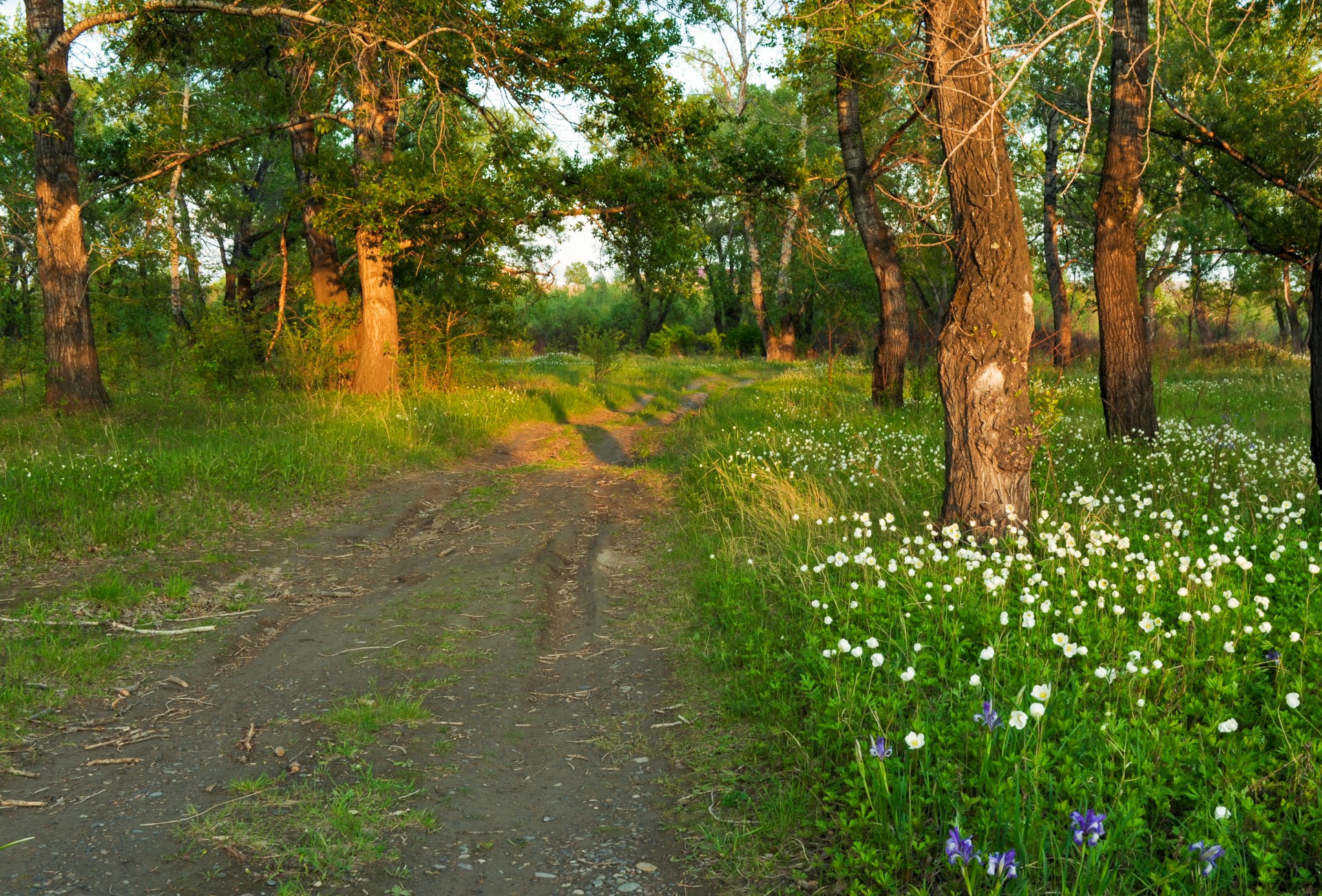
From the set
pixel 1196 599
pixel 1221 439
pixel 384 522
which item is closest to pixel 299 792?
pixel 1196 599

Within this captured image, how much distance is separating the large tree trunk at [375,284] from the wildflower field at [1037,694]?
386 inches

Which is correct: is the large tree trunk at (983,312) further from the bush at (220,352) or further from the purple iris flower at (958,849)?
the bush at (220,352)

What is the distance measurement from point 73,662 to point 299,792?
2.31 m

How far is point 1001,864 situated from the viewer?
94.0 inches

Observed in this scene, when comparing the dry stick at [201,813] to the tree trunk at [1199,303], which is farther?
the tree trunk at [1199,303]

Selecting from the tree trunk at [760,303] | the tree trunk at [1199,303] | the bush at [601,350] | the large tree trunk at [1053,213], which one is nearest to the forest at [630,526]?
the large tree trunk at [1053,213]

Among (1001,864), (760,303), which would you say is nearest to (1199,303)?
(760,303)

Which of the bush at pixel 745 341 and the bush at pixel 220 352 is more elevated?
the bush at pixel 745 341

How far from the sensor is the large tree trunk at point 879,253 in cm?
1395

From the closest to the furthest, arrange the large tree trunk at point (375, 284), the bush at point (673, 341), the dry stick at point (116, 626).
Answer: the dry stick at point (116, 626) < the large tree trunk at point (375, 284) < the bush at point (673, 341)

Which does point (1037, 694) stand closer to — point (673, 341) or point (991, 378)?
point (991, 378)

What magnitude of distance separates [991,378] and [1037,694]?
11.4ft

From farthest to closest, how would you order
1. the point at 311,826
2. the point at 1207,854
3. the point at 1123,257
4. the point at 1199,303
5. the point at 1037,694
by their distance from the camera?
the point at 1199,303, the point at 1123,257, the point at 311,826, the point at 1037,694, the point at 1207,854

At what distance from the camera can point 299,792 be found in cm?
354
